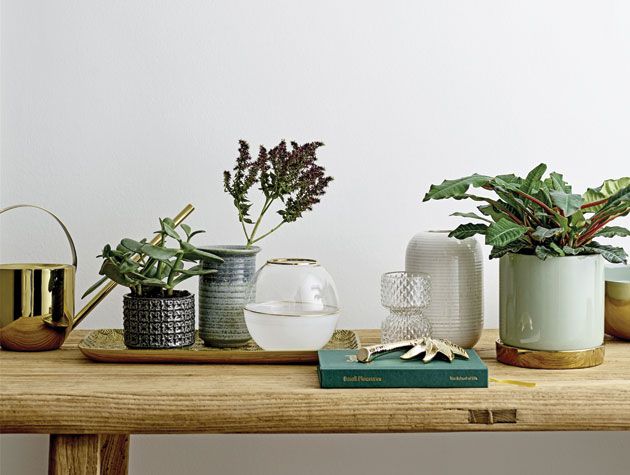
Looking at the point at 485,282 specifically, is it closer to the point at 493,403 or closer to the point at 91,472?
the point at 493,403

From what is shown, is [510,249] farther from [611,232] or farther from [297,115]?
[297,115]

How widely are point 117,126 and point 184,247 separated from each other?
410 mm

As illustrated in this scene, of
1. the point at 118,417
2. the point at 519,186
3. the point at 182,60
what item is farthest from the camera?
the point at 182,60

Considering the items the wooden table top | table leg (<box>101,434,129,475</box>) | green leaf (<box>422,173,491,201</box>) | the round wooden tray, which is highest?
green leaf (<box>422,173,491,201</box>)

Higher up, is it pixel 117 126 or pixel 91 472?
pixel 117 126

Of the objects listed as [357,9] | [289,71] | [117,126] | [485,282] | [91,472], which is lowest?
[91,472]

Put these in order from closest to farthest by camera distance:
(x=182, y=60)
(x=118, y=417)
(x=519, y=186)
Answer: (x=118, y=417) → (x=519, y=186) → (x=182, y=60)

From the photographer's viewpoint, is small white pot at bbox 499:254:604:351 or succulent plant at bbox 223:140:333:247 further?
succulent plant at bbox 223:140:333:247

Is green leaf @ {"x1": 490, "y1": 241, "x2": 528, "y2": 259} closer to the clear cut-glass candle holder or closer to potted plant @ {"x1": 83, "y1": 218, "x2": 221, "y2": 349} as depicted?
the clear cut-glass candle holder

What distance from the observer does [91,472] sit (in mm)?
941

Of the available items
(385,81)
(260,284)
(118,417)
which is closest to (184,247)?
(260,284)

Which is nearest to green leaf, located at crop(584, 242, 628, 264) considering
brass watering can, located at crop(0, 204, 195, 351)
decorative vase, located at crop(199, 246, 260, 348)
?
decorative vase, located at crop(199, 246, 260, 348)

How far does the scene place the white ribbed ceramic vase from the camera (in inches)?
45.3

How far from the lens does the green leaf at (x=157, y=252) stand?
42.3 inches
